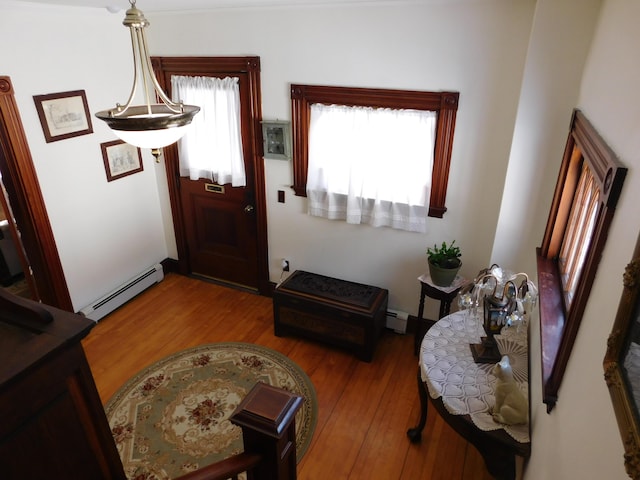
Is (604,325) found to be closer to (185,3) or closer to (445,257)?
(445,257)

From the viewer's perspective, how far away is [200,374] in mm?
3225

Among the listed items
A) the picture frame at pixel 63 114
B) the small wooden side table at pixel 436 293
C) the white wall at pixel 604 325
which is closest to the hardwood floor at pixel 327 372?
the small wooden side table at pixel 436 293

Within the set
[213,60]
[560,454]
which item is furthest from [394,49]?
[560,454]

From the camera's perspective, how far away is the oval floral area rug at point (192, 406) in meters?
2.61

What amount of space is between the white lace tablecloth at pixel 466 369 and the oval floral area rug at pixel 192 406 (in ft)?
3.43

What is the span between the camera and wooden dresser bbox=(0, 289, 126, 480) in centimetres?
72

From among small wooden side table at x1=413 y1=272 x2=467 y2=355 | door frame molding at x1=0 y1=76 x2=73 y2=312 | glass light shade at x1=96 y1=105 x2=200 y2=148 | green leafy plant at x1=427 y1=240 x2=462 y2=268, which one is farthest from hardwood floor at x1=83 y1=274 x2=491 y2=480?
glass light shade at x1=96 y1=105 x2=200 y2=148

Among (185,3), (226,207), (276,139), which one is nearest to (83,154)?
(226,207)

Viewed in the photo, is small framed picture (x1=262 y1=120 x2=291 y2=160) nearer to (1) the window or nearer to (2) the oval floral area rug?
(2) the oval floral area rug

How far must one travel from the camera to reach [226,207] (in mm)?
4051

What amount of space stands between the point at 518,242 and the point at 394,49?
1.53 metres

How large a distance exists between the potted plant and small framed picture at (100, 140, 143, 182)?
2778 millimetres

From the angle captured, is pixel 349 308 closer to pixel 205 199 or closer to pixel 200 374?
pixel 200 374

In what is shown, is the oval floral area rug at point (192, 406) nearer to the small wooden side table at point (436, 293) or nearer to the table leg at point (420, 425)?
the table leg at point (420, 425)
